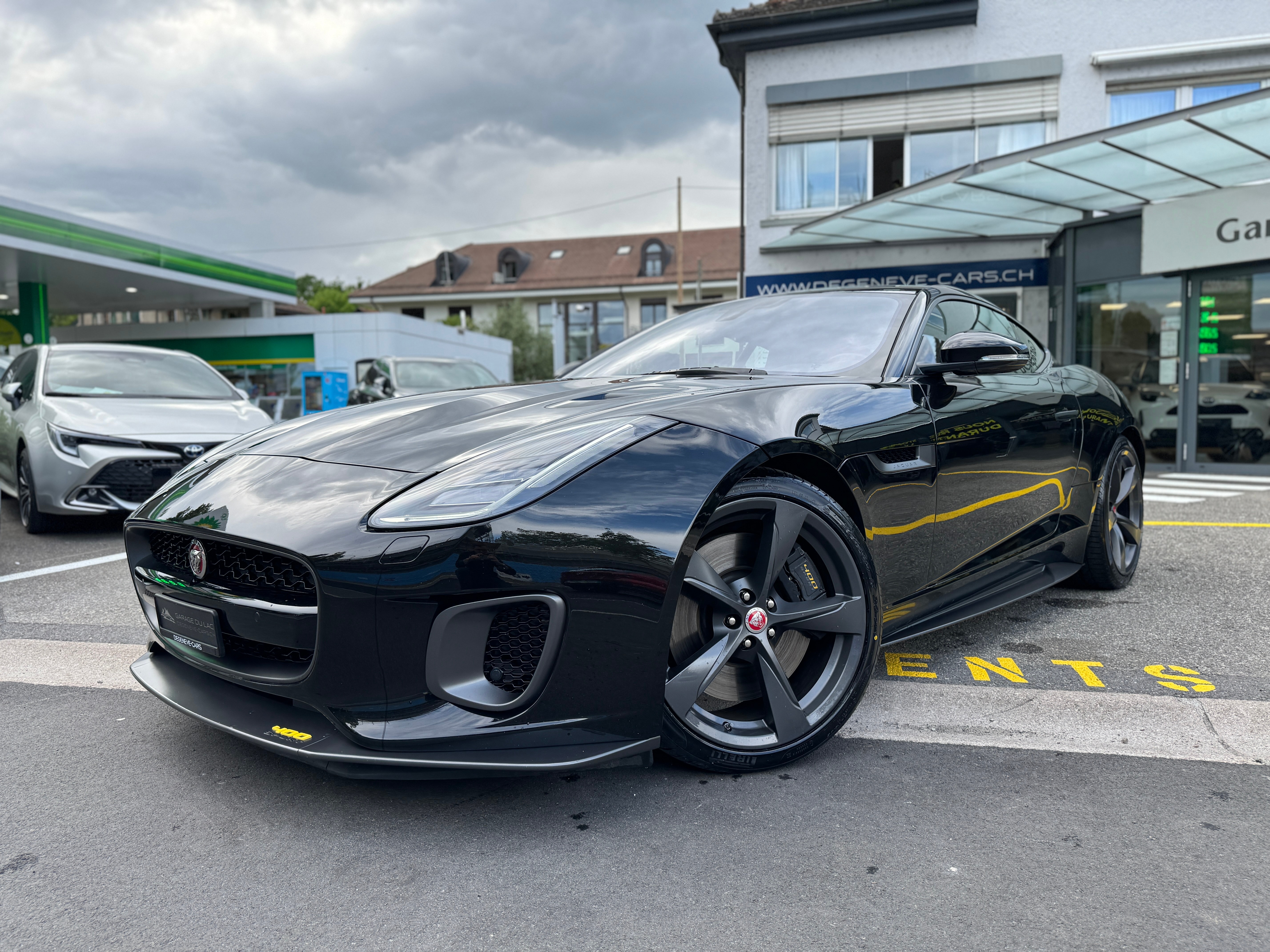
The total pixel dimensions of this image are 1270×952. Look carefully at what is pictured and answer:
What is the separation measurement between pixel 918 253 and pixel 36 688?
558 inches

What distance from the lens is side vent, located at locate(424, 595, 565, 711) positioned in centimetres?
188

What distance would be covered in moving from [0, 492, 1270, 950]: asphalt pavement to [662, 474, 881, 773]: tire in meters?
0.12

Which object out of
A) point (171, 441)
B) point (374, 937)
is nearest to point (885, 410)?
point (374, 937)

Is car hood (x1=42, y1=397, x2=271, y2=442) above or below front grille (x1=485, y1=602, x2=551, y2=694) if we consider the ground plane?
above

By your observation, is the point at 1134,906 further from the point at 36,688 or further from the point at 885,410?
the point at 36,688

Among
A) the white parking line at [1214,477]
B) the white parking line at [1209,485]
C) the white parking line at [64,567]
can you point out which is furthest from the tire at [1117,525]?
the white parking line at [1214,477]

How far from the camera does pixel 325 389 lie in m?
23.3

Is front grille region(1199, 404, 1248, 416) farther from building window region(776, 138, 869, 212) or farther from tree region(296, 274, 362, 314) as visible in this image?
tree region(296, 274, 362, 314)

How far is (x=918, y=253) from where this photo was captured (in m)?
14.9

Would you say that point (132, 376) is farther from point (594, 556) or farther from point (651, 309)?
point (651, 309)

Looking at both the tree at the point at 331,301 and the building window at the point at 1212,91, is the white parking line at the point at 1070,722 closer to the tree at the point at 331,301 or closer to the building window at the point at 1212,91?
the building window at the point at 1212,91

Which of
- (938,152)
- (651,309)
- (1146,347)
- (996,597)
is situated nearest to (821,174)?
(938,152)

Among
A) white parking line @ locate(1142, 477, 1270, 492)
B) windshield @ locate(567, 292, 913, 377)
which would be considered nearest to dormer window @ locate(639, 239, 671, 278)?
white parking line @ locate(1142, 477, 1270, 492)

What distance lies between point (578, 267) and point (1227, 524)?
1815 inches
